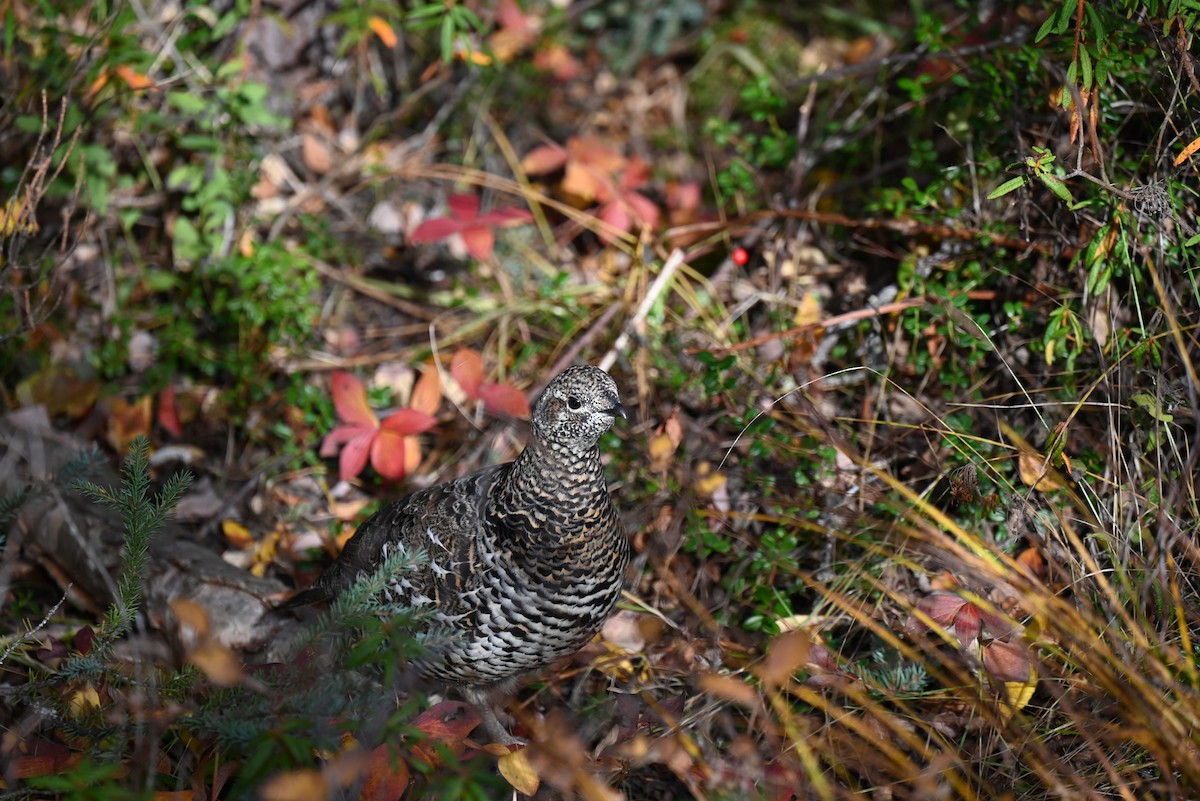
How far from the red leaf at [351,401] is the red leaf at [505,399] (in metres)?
0.49

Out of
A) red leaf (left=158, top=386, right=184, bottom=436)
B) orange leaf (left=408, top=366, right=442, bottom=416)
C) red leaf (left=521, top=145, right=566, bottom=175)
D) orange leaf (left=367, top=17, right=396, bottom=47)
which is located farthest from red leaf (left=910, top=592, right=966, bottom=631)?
orange leaf (left=367, top=17, right=396, bottom=47)

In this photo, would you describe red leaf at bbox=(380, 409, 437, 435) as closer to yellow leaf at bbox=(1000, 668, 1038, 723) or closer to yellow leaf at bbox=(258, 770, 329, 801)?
yellow leaf at bbox=(258, 770, 329, 801)

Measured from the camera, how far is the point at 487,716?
10.5 feet

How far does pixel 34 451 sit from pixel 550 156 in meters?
2.60

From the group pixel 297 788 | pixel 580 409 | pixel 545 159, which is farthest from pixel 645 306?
pixel 297 788

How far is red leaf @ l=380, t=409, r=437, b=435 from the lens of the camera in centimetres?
382

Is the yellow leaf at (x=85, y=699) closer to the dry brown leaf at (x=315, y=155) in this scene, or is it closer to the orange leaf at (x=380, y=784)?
the orange leaf at (x=380, y=784)

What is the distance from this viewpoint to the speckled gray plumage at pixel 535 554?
2766 millimetres

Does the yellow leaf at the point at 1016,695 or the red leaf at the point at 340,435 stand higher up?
the red leaf at the point at 340,435

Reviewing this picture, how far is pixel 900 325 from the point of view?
3.65 metres

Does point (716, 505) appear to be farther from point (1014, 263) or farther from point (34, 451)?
point (34, 451)

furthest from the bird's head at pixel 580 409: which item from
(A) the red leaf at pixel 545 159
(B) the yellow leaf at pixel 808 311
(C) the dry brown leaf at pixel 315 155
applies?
(C) the dry brown leaf at pixel 315 155

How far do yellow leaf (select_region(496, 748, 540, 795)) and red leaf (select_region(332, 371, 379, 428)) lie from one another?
1.65 meters

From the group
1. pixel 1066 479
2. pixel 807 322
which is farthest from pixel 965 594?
pixel 807 322
